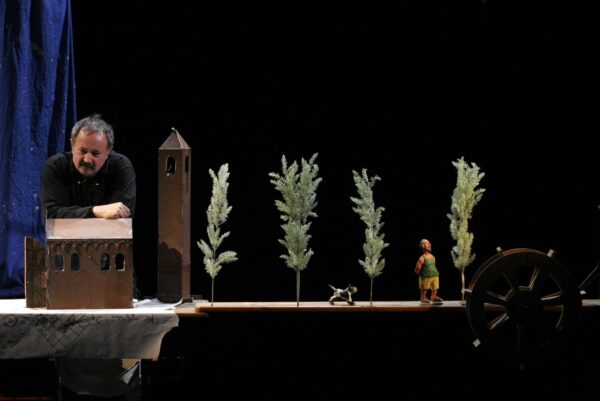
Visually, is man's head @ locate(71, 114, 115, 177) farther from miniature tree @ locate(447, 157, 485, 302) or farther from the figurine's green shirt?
miniature tree @ locate(447, 157, 485, 302)

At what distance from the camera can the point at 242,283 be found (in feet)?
19.1

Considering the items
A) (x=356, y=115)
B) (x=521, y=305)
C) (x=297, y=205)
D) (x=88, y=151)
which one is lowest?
(x=521, y=305)

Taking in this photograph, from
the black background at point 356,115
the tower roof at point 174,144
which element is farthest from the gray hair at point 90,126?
the black background at point 356,115

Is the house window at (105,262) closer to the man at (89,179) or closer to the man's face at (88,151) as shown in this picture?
the man at (89,179)

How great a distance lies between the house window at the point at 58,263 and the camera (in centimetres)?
451

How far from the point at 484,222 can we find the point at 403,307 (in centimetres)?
144

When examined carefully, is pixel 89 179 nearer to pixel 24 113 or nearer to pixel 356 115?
pixel 24 113

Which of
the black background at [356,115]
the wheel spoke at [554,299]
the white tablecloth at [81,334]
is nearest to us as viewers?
the white tablecloth at [81,334]

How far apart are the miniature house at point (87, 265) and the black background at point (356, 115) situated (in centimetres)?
117

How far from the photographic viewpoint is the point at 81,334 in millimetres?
4344

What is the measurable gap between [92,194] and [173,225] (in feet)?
1.62

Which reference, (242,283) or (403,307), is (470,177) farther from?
(242,283)

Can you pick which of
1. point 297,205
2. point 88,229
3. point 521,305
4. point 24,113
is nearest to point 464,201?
point 521,305

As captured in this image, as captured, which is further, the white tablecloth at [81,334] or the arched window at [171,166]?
the arched window at [171,166]
